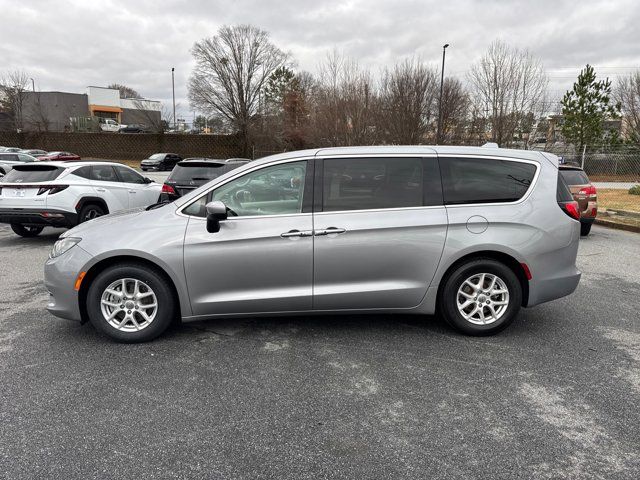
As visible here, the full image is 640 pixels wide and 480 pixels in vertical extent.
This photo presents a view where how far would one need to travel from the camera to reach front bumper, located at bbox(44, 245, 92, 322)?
393 cm

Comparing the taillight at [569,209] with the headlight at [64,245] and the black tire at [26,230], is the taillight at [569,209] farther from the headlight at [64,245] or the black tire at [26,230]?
the black tire at [26,230]

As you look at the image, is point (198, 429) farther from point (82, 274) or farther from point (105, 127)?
point (105, 127)

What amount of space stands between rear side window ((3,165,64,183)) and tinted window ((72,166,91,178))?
0.81 feet

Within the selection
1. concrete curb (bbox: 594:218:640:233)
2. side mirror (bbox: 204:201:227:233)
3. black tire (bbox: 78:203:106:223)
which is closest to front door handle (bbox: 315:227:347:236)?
side mirror (bbox: 204:201:227:233)

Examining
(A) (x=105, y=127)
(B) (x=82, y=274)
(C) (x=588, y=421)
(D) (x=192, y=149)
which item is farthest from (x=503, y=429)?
(A) (x=105, y=127)

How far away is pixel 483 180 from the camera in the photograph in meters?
4.26

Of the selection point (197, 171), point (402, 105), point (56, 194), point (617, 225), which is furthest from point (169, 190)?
point (402, 105)

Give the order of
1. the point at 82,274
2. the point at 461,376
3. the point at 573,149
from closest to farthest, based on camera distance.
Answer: the point at 461,376
the point at 82,274
the point at 573,149

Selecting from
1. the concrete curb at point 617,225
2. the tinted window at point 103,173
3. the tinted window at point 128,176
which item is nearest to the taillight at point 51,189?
the tinted window at point 103,173

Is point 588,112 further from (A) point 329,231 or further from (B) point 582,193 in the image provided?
(A) point 329,231

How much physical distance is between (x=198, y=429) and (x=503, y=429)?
1891mm

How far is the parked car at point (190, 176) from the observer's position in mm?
9977

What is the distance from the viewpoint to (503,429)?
9.30ft

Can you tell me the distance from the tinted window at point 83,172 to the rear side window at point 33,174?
9.8 inches
